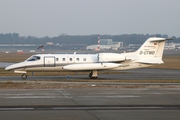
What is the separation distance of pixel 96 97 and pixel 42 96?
2.94 meters

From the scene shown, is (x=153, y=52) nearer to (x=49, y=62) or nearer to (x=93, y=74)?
(x=93, y=74)

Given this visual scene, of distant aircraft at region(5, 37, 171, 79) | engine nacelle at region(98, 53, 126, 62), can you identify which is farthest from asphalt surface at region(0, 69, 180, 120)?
engine nacelle at region(98, 53, 126, 62)

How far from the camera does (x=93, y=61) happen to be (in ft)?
123

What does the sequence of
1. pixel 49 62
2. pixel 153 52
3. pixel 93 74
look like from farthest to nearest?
pixel 153 52
pixel 93 74
pixel 49 62

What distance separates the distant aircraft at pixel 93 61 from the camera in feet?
120

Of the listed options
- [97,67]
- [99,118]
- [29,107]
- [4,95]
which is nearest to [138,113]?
[99,118]

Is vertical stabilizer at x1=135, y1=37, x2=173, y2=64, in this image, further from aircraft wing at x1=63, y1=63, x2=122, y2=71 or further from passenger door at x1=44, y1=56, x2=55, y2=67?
passenger door at x1=44, y1=56, x2=55, y2=67

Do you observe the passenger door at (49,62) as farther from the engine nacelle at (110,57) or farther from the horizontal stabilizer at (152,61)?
the horizontal stabilizer at (152,61)

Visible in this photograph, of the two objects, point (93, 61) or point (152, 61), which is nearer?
point (93, 61)

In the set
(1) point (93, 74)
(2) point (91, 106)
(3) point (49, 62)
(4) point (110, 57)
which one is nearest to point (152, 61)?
(4) point (110, 57)

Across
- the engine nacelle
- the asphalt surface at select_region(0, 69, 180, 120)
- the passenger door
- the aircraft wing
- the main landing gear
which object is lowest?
the asphalt surface at select_region(0, 69, 180, 120)

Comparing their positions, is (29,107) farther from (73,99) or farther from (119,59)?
(119,59)

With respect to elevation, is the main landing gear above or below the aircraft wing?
below

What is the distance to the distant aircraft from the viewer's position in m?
36.5
